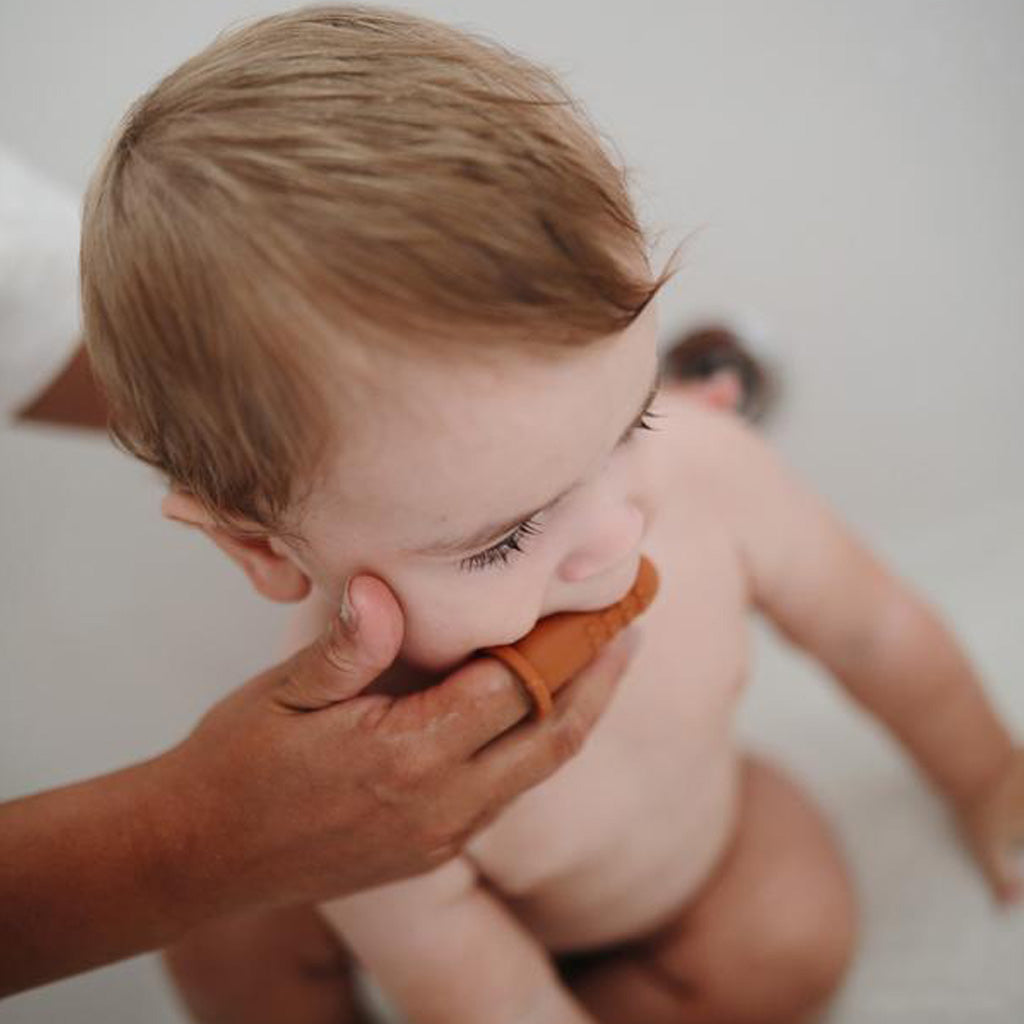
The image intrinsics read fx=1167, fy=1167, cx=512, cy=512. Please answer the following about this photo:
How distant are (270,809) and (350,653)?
10 cm

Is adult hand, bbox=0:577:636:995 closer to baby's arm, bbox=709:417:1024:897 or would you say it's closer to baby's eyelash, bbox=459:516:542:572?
baby's eyelash, bbox=459:516:542:572

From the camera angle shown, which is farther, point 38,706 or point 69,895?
point 38,706

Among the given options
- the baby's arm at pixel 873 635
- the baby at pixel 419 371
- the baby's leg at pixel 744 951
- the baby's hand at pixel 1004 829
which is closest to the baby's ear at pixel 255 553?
the baby at pixel 419 371

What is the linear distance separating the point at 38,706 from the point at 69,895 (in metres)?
0.29

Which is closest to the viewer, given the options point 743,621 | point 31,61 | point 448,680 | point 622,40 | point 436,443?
point 436,443

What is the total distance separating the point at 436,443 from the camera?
1.40 ft

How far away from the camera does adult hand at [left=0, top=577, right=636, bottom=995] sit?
1.76ft

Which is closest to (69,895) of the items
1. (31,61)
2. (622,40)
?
(31,61)

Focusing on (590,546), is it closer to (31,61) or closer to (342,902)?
(342,902)

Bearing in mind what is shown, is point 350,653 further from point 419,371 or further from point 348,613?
point 419,371

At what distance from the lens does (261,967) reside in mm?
842

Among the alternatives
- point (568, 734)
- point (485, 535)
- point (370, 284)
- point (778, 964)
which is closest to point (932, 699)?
point (778, 964)

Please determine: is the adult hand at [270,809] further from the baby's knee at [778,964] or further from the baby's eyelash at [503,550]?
the baby's knee at [778,964]

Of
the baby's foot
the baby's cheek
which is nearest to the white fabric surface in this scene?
the baby's cheek
